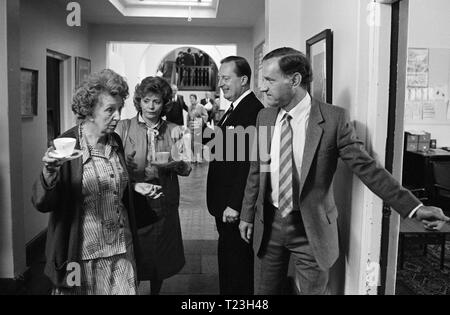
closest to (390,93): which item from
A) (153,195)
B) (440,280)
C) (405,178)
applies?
(153,195)

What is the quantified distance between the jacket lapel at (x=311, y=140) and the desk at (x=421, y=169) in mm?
3113

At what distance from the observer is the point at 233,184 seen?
2.60 metres

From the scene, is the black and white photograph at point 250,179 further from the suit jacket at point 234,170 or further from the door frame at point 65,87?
the door frame at point 65,87

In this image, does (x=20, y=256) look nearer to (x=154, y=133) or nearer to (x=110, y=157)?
(x=154, y=133)

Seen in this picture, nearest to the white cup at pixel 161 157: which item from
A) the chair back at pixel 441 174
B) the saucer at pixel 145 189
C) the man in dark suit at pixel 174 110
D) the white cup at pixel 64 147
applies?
the man in dark suit at pixel 174 110

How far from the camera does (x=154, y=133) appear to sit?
2.82m

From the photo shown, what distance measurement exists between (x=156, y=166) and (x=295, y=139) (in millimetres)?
1063

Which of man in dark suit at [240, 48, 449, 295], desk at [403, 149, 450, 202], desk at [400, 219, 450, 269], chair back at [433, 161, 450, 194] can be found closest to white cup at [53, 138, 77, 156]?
man in dark suit at [240, 48, 449, 295]

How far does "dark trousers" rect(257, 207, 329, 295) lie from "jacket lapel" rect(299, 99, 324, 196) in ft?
0.70

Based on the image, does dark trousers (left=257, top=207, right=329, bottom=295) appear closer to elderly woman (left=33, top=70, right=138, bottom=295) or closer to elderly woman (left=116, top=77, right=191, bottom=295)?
elderly woman (left=33, top=70, right=138, bottom=295)

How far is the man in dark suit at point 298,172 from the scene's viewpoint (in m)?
1.95

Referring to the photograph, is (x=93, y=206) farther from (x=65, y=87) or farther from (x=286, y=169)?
(x=65, y=87)
